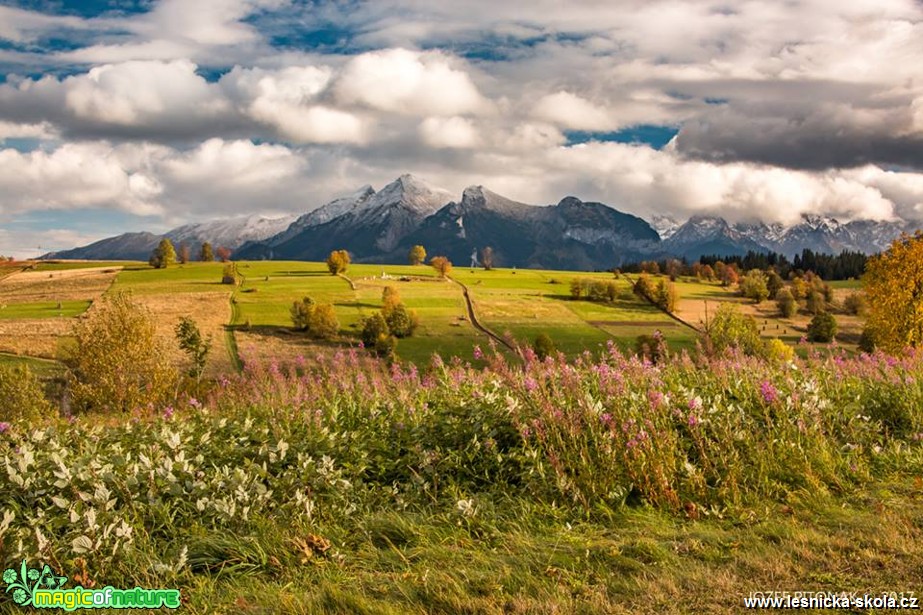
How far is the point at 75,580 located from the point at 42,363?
85.4 m

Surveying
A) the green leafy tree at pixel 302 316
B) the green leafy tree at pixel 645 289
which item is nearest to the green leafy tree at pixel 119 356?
the green leafy tree at pixel 302 316

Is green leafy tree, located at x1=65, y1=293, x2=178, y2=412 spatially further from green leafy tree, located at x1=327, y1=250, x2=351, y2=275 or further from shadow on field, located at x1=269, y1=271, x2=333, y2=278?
green leafy tree, located at x1=327, y1=250, x2=351, y2=275

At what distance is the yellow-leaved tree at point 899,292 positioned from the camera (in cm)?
3941

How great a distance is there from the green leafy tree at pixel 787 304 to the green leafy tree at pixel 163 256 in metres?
150

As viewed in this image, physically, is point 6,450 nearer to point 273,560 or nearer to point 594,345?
point 273,560

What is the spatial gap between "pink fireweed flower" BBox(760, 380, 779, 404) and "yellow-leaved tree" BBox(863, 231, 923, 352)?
3676 centimetres

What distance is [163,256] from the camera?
16438 cm

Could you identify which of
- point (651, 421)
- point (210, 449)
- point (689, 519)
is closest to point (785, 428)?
point (651, 421)

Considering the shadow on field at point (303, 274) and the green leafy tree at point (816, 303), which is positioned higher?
the shadow on field at point (303, 274)

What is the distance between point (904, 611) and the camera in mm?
4973

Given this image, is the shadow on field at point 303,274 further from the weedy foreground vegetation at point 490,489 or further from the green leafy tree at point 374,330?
the weedy foreground vegetation at point 490,489

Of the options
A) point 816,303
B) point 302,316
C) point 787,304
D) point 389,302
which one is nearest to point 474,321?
point 389,302

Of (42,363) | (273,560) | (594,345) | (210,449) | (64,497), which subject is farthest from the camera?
(594,345)

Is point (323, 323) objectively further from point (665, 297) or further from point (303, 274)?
point (665, 297)
